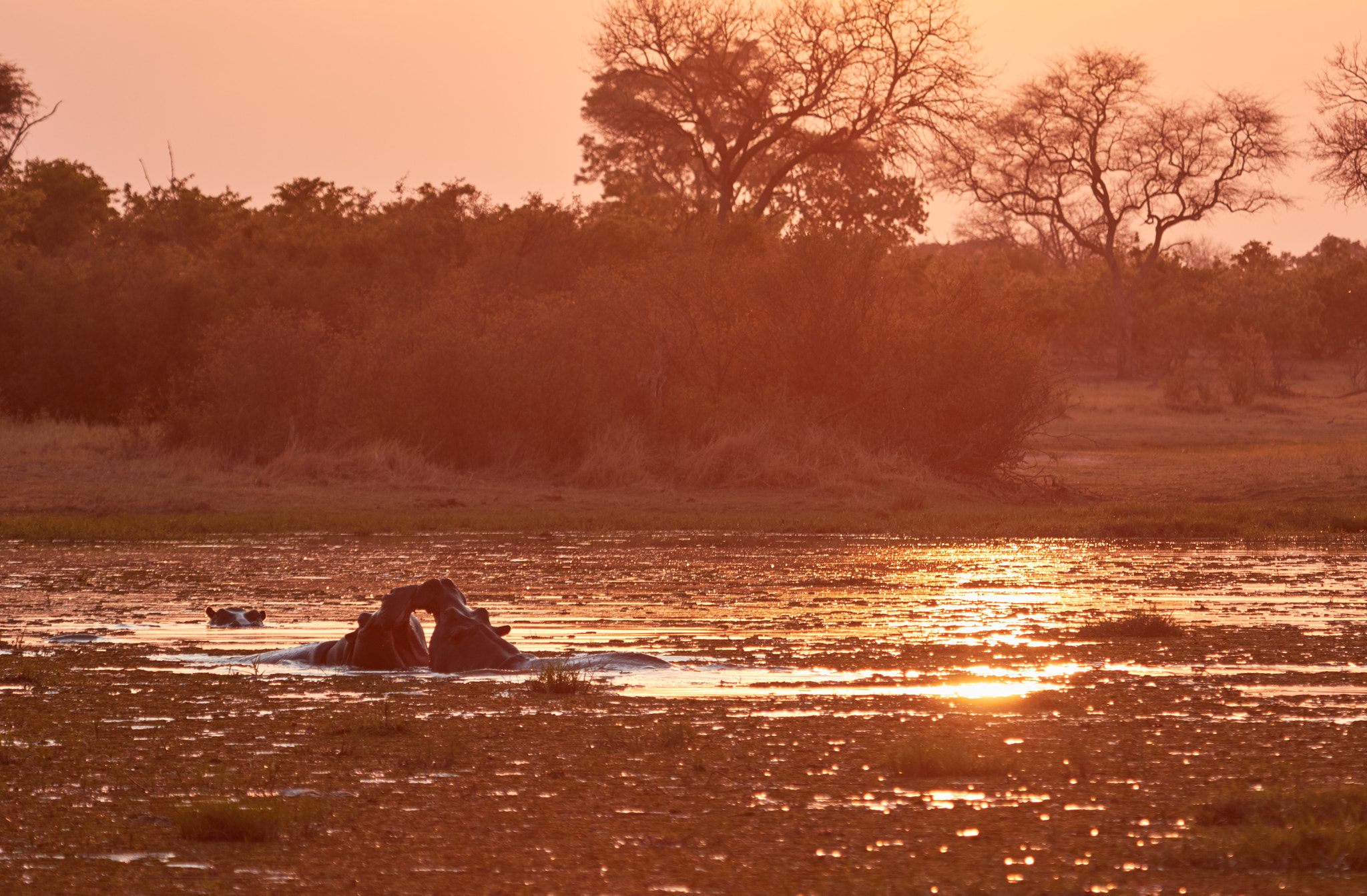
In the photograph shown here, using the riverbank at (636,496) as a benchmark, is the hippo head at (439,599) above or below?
below

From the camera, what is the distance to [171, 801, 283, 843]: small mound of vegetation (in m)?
5.56

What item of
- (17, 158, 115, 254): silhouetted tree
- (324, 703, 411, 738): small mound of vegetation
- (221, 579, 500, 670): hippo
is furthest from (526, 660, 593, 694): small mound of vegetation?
(17, 158, 115, 254): silhouetted tree

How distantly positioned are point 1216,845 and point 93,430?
91.7 ft

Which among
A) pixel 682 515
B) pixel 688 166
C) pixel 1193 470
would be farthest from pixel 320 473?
pixel 688 166

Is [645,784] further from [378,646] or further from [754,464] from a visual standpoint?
[754,464]

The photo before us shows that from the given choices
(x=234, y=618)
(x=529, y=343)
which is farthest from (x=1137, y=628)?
(x=529, y=343)

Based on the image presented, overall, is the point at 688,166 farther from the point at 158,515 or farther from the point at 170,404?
the point at 158,515

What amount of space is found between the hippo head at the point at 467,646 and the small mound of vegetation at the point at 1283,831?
4.67 meters

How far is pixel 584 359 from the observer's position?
2853 cm

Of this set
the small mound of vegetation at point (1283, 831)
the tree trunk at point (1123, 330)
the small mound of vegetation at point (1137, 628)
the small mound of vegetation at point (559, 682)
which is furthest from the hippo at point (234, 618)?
the tree trunk at point (1123, 330)

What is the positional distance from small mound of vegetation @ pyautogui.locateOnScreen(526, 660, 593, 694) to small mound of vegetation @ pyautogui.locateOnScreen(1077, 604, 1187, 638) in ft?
11.9

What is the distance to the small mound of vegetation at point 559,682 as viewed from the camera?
8625 mm

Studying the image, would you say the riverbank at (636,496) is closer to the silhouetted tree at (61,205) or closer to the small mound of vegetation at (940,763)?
the small mound of vegetation at (940,763)

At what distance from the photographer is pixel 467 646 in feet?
31.6
